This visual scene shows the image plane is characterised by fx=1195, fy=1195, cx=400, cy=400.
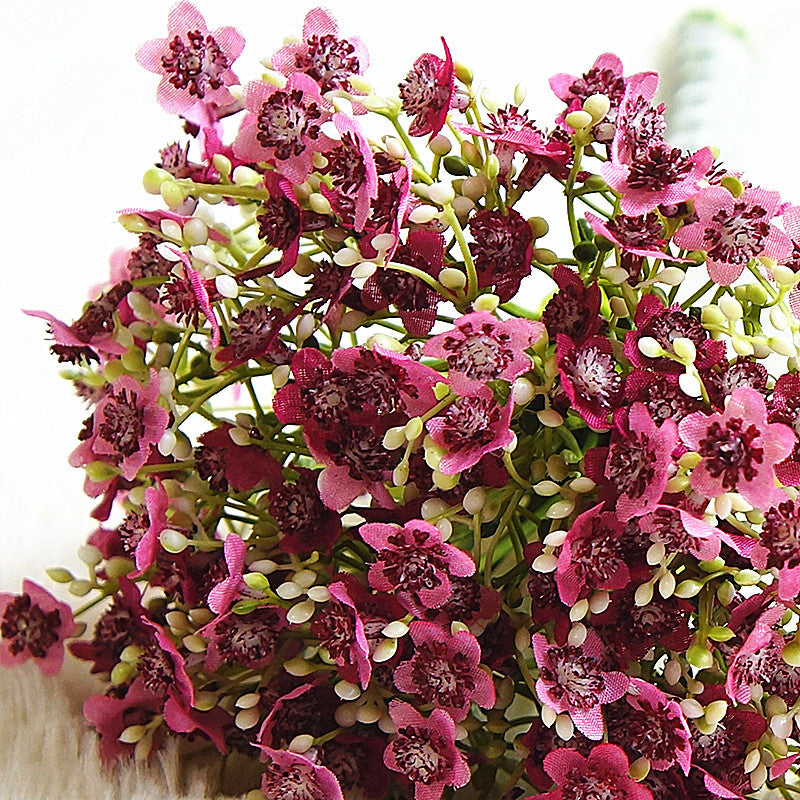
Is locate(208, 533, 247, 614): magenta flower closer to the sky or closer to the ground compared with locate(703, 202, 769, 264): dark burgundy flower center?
closer to the ground

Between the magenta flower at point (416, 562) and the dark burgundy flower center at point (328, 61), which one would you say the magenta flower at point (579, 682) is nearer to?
the magenta flower at point (416, 562)

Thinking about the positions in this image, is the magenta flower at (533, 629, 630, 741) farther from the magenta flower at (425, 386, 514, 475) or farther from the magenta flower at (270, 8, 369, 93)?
the magenta flower at (270, 8, 369, 93)

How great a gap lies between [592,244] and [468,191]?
49 mm

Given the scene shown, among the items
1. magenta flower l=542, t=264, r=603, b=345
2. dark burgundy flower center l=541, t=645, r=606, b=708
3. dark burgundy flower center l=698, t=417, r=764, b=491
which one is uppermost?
magenta flower l=542, t=264, r=603, b=345

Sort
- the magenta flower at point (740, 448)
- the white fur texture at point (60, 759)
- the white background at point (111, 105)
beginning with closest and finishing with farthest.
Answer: the magenta flower at point (740, 448) → the white fur texture at point (60, 759) → the white background at point (111, 105)

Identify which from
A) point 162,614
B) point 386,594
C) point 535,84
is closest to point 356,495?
point 386,594

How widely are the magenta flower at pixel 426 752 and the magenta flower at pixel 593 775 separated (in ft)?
0.10

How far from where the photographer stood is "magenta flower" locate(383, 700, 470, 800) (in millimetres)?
409

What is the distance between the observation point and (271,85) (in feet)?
1.39

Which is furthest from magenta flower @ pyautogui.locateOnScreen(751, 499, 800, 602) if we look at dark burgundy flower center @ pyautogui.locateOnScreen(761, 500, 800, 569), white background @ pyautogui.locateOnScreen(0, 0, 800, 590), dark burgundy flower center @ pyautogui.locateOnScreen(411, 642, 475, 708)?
white background @ pyautogui.locateOnScreen(0, 0, 800, 590)

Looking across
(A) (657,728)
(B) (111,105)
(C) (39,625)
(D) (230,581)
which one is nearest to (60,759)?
(C) (39,625)

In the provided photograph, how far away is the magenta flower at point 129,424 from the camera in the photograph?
0.43m

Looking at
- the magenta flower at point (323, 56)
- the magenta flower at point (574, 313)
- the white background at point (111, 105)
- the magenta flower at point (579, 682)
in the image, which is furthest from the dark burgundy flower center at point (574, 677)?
the white background at point (111, 105)

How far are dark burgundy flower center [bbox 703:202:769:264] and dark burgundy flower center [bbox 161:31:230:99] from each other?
0.20 m
